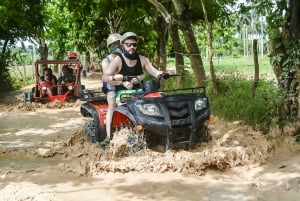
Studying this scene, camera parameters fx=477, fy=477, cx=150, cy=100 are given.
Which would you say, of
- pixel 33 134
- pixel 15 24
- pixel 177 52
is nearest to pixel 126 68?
pixel 33 134

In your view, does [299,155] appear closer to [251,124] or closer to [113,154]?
[251,124]

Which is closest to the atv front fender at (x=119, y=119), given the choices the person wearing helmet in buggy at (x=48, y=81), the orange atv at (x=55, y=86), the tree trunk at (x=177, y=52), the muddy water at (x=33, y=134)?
the muddy water at (x=33, y=134)

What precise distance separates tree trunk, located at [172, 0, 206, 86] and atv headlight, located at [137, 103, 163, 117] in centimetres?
489

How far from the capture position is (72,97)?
1541cm

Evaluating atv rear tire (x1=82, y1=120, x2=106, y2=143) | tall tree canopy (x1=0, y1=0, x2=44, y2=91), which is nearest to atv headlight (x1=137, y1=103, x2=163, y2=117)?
atv rear tire (x1=82, y1=120, x2=106, y2=143)

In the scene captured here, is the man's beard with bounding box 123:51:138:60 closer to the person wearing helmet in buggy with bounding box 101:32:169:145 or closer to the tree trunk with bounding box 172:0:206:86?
the person wearing helmet in buggy with bounding box 101:32:169:145

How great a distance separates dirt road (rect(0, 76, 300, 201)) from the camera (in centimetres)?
516

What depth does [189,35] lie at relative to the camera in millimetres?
10797

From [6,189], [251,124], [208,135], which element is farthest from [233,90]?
[6,189]

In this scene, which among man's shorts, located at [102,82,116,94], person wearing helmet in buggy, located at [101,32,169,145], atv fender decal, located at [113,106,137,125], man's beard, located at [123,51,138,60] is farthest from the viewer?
man's shorts, located at [102,82,116,94]

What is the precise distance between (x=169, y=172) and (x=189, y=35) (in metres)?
5.54

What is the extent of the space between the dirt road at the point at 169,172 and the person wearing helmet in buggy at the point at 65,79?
7662 millimetres

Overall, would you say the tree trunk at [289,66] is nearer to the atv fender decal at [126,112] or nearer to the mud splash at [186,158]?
the mud splash at [186,158]

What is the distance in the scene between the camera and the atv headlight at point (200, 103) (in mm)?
6137
